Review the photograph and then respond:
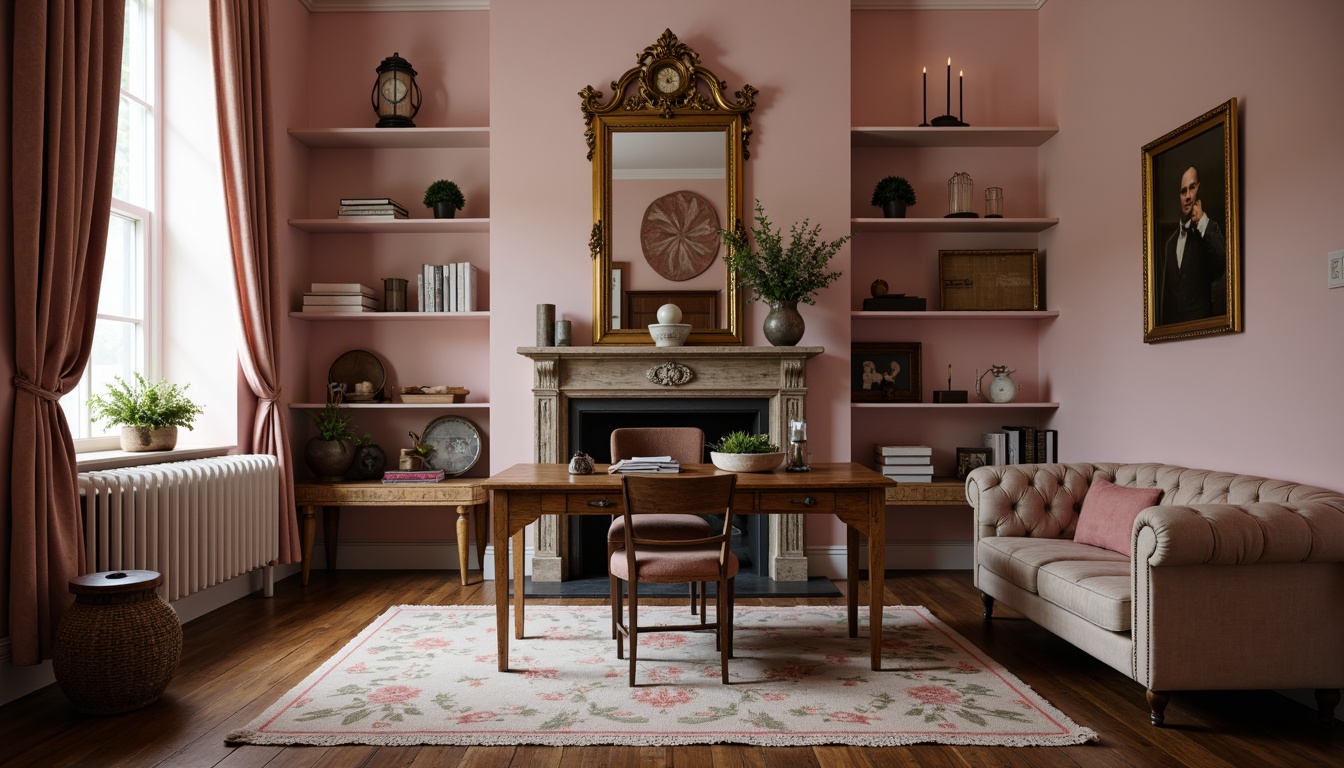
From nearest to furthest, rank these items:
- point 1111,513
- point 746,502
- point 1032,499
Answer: point 746,502 → point 1111,513 → point 1032,499

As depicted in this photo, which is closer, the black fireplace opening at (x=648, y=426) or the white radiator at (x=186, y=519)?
the white radiator at (x=186, y=519)

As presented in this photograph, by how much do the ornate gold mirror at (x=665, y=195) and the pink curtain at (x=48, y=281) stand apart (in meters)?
2.63

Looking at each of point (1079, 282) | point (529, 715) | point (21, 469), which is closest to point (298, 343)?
point (21, 469)

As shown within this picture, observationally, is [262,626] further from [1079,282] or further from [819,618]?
[1079,282]

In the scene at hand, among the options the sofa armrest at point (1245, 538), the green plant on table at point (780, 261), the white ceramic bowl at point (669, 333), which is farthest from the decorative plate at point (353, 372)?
the sofa armrest at point (1245, 538)

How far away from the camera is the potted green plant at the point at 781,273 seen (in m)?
4.90

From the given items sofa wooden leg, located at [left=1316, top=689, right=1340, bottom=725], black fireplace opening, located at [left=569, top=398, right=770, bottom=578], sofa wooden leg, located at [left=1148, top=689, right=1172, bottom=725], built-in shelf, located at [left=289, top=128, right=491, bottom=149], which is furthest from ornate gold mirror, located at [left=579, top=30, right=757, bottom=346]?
sofa wooden leg, located at [left=1316, top=689, right=1340, bottom=725]

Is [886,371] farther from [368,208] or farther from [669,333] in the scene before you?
[368,208]

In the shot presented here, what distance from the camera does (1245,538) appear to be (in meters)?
2.70

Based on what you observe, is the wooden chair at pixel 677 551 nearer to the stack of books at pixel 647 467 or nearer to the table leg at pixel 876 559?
the stack of books at pixel 647 467

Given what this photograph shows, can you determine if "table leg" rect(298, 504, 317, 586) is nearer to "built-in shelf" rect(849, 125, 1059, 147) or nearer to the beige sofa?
"built-in shelf" rect(849, 125, 1059, 147)

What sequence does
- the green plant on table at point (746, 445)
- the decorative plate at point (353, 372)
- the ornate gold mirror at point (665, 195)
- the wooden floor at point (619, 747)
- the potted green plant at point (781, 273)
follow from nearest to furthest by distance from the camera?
1. the wooden floor at point (619, 747)
2. the green plant on table at point (746, 445)
3. the potted green plant at point (781, 273)
4. the ornate gold mirror at point (665, 195)
5. the decorative plate at point (353, 372)

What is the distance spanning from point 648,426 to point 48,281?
3157mm

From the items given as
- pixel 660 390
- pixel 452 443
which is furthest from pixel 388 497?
pixel 660 390
